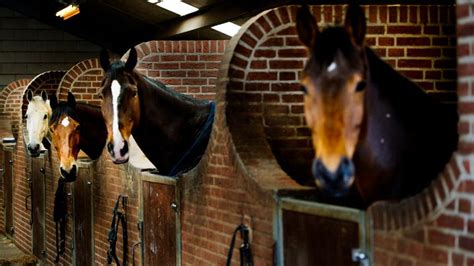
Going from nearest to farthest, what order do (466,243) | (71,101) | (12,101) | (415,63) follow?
1. (466,243)
2. (415,63)
3. (71,101)
4. (12,101)

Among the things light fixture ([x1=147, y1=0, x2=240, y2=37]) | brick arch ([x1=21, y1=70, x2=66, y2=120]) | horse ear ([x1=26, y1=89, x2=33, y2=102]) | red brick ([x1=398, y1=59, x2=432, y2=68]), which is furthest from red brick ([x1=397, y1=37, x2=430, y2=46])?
brick arch ([x1=21, y1=70, x2=66, y2=120])

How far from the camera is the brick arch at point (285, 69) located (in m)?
4.80

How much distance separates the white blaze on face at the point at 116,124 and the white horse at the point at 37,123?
188 inches

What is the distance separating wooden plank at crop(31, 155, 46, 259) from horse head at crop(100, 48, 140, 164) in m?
4.57

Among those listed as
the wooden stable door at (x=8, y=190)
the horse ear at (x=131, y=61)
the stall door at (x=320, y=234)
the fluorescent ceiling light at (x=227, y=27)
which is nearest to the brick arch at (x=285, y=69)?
the stall door at (x=320, y=234)

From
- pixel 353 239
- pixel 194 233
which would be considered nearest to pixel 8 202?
pixel 194 233

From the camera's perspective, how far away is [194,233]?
534cm

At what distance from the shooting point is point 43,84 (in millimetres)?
12211

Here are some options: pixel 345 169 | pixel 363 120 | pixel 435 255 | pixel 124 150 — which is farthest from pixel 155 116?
pixel 435 255

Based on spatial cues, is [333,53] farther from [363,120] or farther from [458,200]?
[458,200]

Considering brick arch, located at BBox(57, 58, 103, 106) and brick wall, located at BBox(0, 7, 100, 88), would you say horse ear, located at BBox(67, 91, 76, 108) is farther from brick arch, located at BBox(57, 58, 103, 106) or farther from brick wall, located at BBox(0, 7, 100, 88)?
brick wall, located at BBox(0, 7, 100, 88)

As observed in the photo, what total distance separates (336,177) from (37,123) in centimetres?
817

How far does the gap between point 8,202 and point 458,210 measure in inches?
458

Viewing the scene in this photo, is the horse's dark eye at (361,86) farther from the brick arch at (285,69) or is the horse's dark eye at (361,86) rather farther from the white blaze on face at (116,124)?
the white blaze on face at (116,124)
